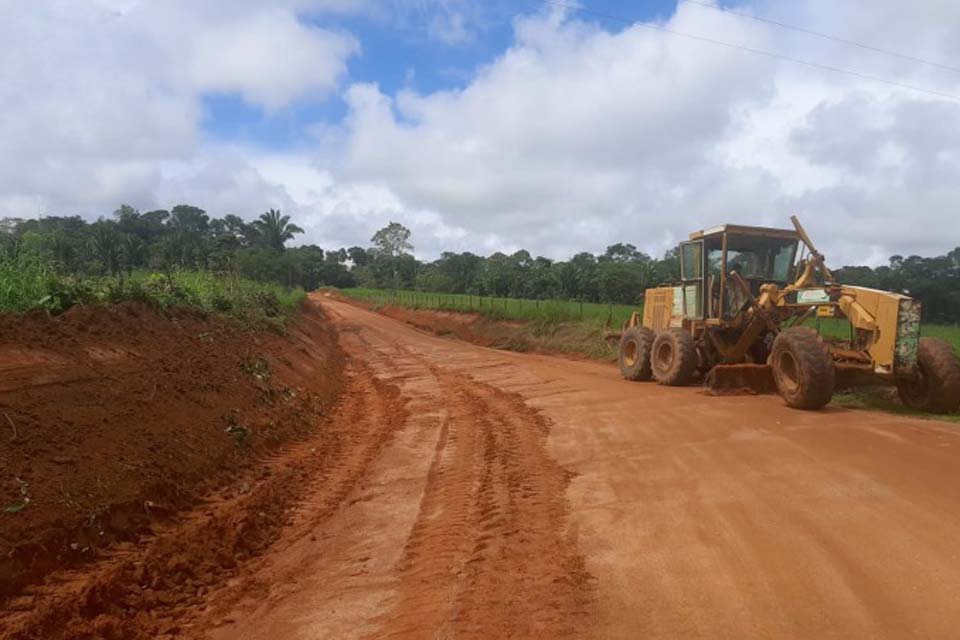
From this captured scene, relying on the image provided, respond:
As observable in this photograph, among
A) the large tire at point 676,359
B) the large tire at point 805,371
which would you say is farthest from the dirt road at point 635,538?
the large tire at point 676,359

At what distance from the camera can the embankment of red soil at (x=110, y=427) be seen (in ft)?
14.2

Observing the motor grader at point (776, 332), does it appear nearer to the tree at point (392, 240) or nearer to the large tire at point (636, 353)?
the large tire at point (636, 353)

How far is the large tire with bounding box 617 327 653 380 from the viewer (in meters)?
14.1

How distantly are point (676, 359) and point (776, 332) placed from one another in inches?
73.3

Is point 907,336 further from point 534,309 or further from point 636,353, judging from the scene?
point 534,309

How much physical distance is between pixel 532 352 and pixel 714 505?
18.1 m

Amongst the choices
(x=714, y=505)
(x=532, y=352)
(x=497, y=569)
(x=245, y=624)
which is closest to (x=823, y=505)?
(x=714, y=505)

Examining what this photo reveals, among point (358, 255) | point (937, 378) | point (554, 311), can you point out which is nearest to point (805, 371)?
point (937, 378)

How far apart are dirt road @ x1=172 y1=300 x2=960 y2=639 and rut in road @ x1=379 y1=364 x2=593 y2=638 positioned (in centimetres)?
2

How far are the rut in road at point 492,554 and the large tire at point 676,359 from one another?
17.8ft

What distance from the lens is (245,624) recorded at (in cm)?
373

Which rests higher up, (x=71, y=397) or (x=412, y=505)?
(x=71, y=397)

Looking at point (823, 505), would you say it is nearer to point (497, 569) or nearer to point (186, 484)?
point (497, 569)

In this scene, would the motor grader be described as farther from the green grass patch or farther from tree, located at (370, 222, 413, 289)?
tree, located at (370, 222, 413, 289)
